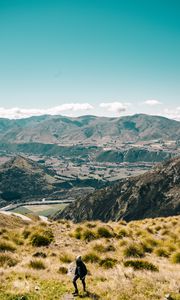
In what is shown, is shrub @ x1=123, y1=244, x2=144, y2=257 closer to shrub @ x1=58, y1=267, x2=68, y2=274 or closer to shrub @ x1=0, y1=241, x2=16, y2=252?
shrub @ x1=58, y1=267, x2=68, y2=274

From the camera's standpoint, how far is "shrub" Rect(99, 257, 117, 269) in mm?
20159

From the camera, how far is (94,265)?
67.3ft

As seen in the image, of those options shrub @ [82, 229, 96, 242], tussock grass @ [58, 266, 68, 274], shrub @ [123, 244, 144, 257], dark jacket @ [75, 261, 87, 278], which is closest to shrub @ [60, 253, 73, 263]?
tussock grass @ [58, 266, 68, 274]

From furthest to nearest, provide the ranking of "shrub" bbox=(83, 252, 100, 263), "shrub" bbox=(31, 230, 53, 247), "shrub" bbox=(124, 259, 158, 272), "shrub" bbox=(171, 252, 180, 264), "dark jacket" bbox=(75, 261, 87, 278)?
"shrub" bbox=(31, 230, 53, 247)
"shrub" bbox=(171, 252, 180, 264)
"shrub" bbox=(83, 252, 100, 263)
"shrub" bbox=(124, 259, 158, 272)
"dark jacket" bbox=(75, 261, 87, 278)

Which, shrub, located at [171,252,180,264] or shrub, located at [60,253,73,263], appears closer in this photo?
shrub, located at [60,253,73,263]

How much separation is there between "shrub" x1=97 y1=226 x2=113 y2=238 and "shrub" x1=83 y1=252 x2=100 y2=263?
696cm

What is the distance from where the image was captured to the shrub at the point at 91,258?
21.5 meters

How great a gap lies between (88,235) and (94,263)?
7764 millimetres

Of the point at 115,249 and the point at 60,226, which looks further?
the point at 60,226

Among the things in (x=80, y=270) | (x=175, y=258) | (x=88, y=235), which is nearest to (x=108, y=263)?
(x=175, y=258)

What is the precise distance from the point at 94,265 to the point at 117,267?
1.86m

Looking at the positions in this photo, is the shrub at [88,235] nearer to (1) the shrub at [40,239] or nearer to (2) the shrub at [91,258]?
(1) the shrub at [40,239]

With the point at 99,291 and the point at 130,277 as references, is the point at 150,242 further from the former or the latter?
the point at 99,291

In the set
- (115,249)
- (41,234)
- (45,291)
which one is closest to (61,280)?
(45,291)
